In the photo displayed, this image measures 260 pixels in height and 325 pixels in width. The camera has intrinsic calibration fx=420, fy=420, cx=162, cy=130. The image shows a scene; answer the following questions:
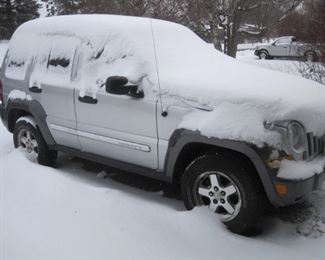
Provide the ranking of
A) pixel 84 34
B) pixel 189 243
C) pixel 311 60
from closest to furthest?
pixel 189 243, pixel 84 34, pixel 311 60

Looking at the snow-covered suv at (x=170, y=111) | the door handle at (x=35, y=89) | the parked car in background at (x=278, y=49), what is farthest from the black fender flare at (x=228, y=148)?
the parked car in background at (x=278, y=49)

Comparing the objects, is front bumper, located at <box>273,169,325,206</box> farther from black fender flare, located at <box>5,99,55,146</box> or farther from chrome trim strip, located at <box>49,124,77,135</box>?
black fender flare, located at <box>5,99,55,146</box>

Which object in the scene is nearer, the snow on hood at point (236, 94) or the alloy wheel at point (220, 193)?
the snow on hood at point (236, 94)

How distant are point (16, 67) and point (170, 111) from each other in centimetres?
262

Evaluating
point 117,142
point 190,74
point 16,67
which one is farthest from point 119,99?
point 16,67

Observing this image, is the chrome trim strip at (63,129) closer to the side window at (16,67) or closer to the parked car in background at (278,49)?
the side window at (16,67)

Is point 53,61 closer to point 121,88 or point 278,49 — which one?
point 121,88

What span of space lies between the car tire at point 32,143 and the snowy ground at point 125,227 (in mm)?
672

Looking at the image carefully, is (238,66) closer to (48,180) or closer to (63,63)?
(63,63)

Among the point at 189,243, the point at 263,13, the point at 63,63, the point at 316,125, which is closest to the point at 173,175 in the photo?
the point at 189,243

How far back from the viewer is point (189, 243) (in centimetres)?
341

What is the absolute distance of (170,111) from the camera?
12.4 feet

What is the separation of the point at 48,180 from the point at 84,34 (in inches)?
65.3

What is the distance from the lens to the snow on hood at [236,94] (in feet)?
10.9
